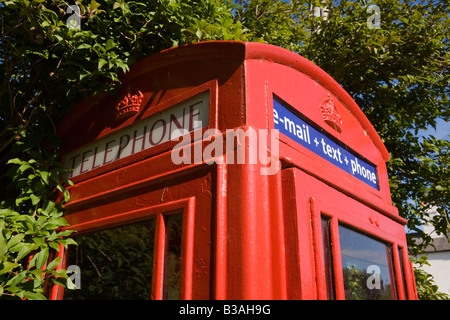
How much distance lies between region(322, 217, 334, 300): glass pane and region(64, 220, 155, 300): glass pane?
→ 2.29 feet

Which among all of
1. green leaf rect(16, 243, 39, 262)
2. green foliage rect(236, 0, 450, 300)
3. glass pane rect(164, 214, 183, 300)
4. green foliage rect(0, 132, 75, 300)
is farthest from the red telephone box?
green foliage rect(236, 0, 450, 300)

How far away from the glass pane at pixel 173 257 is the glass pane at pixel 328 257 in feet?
1.88

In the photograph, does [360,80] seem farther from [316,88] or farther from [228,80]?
[228,80]

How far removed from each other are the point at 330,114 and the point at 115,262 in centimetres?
136

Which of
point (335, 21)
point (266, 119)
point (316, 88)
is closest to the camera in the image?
point (266, 119)

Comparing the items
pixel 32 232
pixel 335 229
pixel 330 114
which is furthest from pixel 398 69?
pixel 32 232

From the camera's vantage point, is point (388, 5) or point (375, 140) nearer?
point (375, 140)

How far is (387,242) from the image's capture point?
2010 mm

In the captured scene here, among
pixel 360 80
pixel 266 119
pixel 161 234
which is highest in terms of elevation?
pixel 360 80

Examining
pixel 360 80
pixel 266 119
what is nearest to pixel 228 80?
pixel 266 119

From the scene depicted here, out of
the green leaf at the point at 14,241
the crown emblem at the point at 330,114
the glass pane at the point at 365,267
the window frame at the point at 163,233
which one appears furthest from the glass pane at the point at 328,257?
the green leaf at the point at 14,241

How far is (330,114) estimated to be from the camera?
1.99 m
